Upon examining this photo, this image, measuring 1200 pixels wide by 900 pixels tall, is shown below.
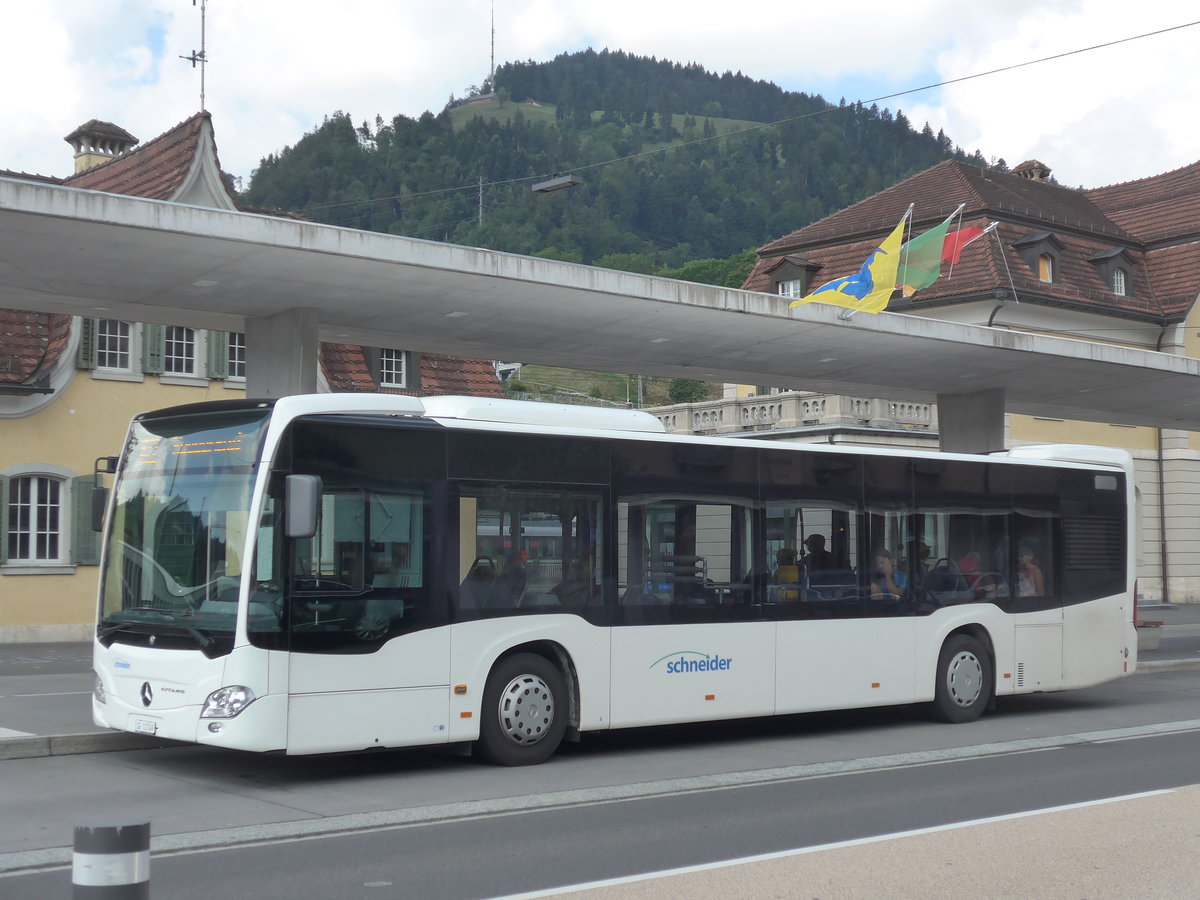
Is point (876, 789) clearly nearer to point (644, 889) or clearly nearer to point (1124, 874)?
point (1124, 874)

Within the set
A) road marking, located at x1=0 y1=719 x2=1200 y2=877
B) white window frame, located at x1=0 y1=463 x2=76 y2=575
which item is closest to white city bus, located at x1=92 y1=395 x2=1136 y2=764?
road marking, located at x1=0 y1=719 x2=1200 y2=877

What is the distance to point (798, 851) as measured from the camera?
8.16 meters

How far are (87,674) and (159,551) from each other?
9353 millimetres

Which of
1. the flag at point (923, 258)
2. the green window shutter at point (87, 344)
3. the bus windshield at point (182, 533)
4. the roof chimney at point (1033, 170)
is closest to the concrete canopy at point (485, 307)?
the flag at point (923, 258)

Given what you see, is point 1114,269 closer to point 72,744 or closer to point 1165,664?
point 1165,664

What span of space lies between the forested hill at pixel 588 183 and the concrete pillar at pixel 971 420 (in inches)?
3252

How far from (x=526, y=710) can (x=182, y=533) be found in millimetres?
3147

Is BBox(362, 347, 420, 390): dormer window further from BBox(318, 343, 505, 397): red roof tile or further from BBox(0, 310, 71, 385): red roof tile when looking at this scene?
BBox(0, 310, 71, 385): red roof tile

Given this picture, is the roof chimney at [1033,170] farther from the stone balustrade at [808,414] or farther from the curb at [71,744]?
the curb at [71,744]

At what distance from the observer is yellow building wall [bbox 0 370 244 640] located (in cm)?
2642

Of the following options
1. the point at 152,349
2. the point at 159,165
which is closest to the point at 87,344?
the point at 152,349

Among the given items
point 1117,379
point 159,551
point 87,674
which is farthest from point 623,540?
point 1117,379

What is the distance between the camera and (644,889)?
23.0ft

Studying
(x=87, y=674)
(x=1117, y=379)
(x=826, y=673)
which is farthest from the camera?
(x=1117, y=379)
